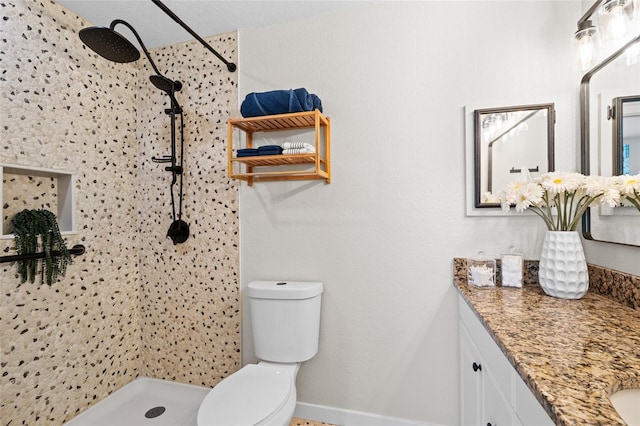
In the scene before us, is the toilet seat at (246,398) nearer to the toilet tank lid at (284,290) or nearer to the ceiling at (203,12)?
the toilet tank lid at (284,290)

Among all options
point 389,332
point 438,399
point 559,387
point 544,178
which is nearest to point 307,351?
point 389,332

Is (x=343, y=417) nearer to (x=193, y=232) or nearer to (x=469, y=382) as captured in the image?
(x=469, y=382)

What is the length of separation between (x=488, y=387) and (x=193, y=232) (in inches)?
71.9

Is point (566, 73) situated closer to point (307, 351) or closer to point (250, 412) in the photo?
point (307, 351)

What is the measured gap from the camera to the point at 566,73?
149cm

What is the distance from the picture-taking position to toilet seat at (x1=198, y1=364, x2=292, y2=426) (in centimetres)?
117

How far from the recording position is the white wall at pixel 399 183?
1538 mm

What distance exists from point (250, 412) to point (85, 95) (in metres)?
2.01

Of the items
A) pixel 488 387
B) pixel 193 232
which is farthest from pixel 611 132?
pixel 193 232

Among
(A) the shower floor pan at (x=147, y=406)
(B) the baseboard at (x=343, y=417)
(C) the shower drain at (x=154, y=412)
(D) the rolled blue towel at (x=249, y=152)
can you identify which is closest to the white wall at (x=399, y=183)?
(B) the baseboard at (x=343, y=417)

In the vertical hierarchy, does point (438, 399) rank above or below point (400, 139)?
below

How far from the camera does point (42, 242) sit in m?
1.54

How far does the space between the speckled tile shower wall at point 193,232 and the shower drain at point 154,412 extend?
0.19 metres

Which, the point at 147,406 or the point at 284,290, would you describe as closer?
the point at 284,290
